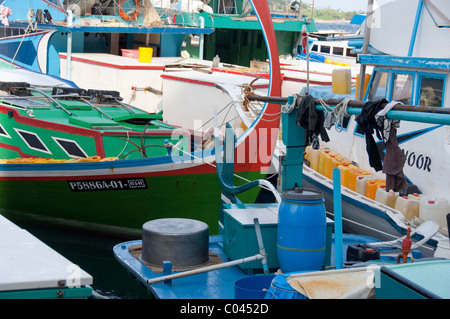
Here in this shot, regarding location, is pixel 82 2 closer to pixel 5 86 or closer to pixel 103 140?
pixel 5 86

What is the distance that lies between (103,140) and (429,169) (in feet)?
21.1

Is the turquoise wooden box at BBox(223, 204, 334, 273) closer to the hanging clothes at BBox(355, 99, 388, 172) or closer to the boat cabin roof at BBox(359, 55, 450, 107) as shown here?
the hanging clothes at BBox(355, 99, 388, 172)

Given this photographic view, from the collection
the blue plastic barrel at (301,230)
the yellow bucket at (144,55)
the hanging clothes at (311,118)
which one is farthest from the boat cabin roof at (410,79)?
the yellow bucket at (144,55)

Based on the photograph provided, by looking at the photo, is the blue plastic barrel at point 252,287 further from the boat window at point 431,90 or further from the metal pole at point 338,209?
the boat window at point 431,90

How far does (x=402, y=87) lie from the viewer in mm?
10812

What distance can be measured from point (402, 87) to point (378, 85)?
0.83 metres

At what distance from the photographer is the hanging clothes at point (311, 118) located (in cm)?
775

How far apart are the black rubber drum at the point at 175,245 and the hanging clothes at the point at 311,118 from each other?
1.74 metres

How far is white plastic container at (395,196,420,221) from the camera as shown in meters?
9.92

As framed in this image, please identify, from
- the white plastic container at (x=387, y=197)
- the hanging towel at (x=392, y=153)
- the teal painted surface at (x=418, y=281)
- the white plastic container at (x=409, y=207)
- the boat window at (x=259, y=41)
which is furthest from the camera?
the boat window at (x=259, y=41)

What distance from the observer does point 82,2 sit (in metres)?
20.8

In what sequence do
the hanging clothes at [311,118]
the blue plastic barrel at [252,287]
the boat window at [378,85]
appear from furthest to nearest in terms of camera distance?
the boat window at [378,85], the hanging clothes at [311,118], the blue plastic barrel at [252,287]

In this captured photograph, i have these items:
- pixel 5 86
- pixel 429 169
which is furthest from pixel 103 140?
pixel 429 169

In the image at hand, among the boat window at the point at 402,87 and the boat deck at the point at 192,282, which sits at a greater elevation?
the boat window at the point at 402,87
